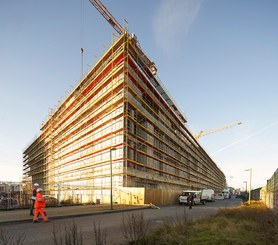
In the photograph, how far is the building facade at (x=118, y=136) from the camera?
3312cm

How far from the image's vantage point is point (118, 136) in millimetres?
34375

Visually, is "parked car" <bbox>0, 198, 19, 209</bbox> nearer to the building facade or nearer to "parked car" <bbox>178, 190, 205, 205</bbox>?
the building facade

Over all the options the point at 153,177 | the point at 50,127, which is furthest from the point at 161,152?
the point at 50,127

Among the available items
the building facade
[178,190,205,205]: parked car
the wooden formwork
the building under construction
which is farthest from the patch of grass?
[178,190,205,205]: parked car

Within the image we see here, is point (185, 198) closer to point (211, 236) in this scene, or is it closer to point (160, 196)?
point (160, 196)

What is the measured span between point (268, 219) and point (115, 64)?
30621 mm

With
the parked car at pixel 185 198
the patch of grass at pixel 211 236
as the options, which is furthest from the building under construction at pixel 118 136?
the patch of grass at pixel 211 236

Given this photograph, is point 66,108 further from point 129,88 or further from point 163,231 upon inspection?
point 163,231

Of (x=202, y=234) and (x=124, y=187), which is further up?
(x=202, y=234)

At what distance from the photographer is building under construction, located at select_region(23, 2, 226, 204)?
109 ft

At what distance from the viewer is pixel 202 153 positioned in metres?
98.2

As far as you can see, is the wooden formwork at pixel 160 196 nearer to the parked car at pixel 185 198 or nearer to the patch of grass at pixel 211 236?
the parked car at pixel 185 198

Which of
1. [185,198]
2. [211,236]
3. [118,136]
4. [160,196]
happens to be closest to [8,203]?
[211,236]

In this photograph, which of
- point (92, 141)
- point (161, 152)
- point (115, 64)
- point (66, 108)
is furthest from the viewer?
point (66, 108)
